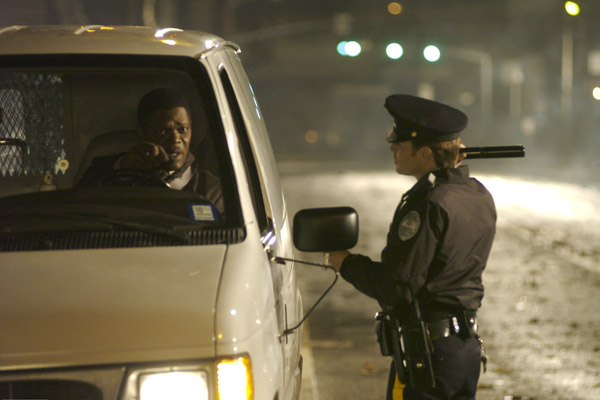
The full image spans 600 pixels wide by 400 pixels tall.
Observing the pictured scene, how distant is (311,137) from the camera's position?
96062mm

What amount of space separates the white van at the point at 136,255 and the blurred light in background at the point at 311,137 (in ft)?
300

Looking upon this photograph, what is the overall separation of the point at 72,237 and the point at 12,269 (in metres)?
0.24

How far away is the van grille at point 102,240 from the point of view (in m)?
3.00

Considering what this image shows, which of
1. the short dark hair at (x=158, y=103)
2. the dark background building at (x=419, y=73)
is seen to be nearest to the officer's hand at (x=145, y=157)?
the short dark hair at (x=158, y=103)

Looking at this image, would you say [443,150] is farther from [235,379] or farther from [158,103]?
[235,379]

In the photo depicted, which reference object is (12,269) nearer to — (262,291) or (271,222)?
(262,291)

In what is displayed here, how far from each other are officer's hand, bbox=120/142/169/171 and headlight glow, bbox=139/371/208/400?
4.76 feet

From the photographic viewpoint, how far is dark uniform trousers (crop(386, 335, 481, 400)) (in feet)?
12.3

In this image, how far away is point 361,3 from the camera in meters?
95.0

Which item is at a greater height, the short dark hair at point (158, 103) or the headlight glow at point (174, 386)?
the short dark hair at point (158, 103)

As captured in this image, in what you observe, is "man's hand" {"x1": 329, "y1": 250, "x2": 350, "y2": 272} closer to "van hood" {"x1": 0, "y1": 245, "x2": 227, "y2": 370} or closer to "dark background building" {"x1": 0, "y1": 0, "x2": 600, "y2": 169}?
"van hood" {"x1": 0, "y1": 245, "x2": 227, "y2": 370}

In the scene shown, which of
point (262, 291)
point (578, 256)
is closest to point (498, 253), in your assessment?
point (578, 256)

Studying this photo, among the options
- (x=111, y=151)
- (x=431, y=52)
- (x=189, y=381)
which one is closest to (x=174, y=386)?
(x=189, y=381)

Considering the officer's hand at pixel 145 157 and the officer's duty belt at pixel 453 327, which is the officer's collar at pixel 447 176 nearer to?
the officer's duty belt at pixel 453 327
